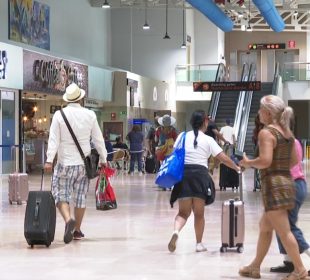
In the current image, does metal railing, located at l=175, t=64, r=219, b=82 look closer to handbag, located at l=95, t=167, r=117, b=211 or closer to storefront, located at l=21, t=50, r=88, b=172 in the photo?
storefront, located at l=21, t=50, r=88, b=172

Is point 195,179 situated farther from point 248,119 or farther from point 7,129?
point 248,119

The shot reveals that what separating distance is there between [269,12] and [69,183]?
69.9ft

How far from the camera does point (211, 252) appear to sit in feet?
26.0

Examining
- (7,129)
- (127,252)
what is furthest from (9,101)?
(127,252)

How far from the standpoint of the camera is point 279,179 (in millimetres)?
6121

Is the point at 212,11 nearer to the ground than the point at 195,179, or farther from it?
farther from it

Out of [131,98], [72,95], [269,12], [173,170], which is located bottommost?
[173,170]

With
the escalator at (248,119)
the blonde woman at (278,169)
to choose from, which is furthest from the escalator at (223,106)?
the blonde woman at (278,169)

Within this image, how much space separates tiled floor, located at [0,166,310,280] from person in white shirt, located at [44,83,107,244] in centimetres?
44

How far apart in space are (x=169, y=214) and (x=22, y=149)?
11489mm

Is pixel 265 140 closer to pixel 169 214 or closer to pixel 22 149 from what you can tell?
pixel 169 214

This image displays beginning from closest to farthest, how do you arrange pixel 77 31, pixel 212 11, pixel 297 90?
1. pixel 212 11
2. pixel 77 31
3. pixel 297 90

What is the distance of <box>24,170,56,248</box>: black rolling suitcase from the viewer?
815cm

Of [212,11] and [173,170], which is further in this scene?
[212,11]
